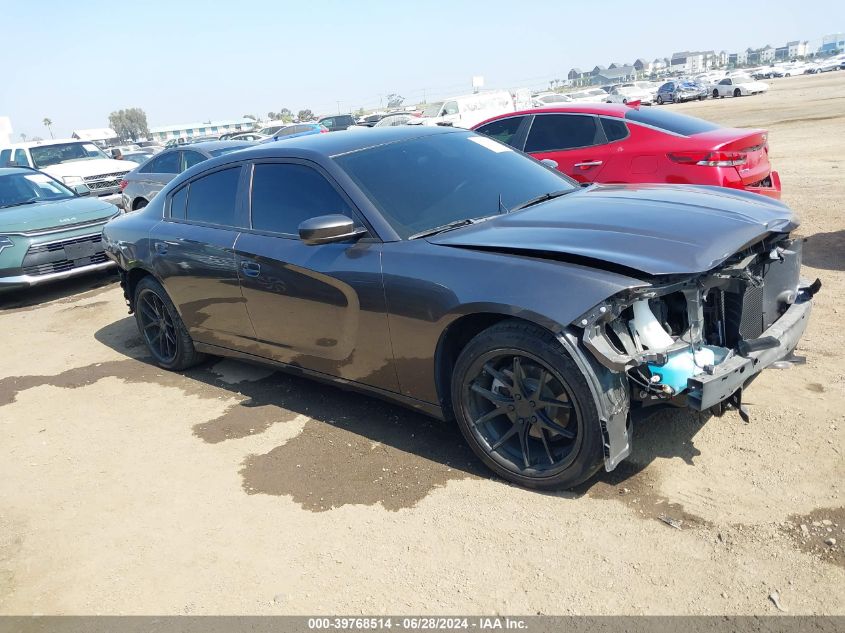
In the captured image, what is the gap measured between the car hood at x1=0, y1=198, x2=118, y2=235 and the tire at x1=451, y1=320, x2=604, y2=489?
7150 mm

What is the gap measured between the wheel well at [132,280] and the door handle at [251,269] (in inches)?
64.3

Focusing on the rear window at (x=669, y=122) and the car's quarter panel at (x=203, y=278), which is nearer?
the car's quarter panel at (x=203, y=278)

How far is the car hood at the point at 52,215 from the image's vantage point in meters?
8.37

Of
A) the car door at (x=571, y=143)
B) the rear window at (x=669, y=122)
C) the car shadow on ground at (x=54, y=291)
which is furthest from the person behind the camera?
the car shadow on ground at (x=54, y=291)

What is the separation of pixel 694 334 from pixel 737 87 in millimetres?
56663

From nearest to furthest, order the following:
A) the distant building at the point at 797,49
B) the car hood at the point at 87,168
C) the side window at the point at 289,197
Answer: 1. the side window at the point at 289,197
2. the car hood at the point at 87,168
3. the distant building at the point at 797,49

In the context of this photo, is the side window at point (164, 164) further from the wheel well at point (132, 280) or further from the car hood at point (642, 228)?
the car hood at point (642, 228)

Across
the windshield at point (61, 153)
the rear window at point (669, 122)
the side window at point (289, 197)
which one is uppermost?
the windshield at point (61, 153)

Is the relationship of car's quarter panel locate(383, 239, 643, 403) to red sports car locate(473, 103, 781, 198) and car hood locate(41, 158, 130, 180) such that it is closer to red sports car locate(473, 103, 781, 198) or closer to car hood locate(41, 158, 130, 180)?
red sports car locate(473, 103, 781, 198)

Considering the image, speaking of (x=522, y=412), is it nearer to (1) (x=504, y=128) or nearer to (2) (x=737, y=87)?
(1) (x=504, y=128)

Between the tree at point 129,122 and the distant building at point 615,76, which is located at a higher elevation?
the tree at point 129,122

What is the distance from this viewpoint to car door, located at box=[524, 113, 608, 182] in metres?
7.46

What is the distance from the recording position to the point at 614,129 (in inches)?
289

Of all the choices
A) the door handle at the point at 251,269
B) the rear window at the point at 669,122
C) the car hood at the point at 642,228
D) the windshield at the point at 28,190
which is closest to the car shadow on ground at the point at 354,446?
the door handle at the point at 251,269
